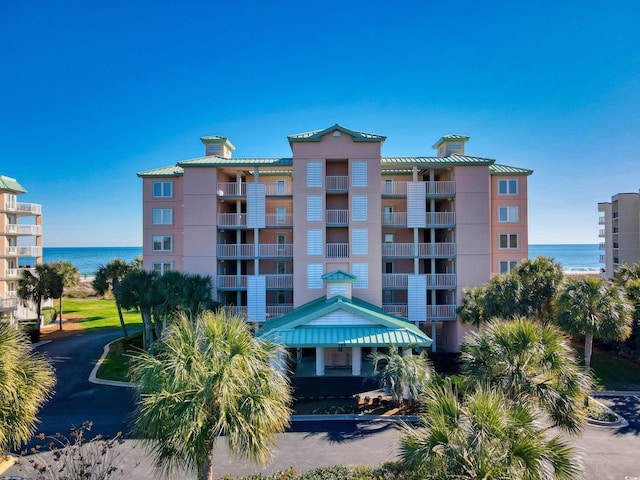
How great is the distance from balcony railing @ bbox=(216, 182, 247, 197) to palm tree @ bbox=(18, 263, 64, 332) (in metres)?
19.0

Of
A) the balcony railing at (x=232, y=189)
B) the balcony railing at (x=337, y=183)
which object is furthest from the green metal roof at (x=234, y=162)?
the balcony railing at (x=337, y=183)

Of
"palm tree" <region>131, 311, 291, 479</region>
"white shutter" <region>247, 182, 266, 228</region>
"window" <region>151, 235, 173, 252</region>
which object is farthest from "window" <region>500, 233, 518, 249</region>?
"window" <region>151, 235, 173, 252</region>

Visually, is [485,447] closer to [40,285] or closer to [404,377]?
[404,377]

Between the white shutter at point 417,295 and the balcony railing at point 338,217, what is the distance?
20.8 feet

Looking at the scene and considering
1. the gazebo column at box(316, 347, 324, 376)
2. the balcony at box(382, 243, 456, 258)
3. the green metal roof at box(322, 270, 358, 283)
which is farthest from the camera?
the balcony at box(382, 243, 456, 258)

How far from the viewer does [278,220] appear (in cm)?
2830

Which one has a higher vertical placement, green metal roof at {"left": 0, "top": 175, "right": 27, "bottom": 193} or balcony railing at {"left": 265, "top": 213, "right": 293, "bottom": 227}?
green metal roof at {"left": 0, "top": 175, "right": 27, "bottom": 193}

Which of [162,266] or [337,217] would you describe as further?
[162,266]

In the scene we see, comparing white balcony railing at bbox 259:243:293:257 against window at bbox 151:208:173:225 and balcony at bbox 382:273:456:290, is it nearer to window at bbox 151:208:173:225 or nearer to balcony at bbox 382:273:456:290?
balcony at bbox 382:273:456:290

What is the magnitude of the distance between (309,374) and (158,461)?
14.4m

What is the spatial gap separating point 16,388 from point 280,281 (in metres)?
18.1

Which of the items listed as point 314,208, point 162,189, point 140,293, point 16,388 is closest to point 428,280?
point 314,208

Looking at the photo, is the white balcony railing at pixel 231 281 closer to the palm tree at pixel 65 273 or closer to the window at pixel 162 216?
the window at pixel 162 216

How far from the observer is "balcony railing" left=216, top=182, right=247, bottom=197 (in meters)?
27.5
